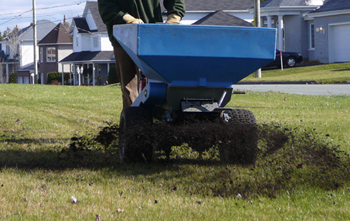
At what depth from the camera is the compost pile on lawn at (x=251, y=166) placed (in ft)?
12.4

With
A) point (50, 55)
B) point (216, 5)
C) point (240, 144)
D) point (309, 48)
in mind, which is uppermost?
point (216, 5)

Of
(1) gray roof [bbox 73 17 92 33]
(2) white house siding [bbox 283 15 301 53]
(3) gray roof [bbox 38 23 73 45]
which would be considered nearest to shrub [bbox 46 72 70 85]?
(3) gray roof [bbox 38 23 73 45]

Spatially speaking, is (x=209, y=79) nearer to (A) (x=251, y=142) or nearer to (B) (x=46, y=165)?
(A) (x=251, y=142)

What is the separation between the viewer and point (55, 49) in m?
56.0

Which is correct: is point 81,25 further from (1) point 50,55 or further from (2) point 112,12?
(2) point 112,12

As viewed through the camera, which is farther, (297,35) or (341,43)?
(297,35)

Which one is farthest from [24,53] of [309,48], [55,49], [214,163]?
[214,163]

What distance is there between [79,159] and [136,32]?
1.70 meters

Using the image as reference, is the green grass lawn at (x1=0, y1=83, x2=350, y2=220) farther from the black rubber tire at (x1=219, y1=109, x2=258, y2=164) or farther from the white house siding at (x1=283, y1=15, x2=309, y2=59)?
the white house siding at (x1=283, y1=15, x2=309, y2=59)

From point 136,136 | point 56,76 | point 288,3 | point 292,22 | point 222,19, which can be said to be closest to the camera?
point 136,136

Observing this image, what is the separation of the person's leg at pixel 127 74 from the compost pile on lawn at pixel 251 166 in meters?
0.90

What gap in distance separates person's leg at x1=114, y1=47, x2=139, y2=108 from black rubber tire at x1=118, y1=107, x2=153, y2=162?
88 cm

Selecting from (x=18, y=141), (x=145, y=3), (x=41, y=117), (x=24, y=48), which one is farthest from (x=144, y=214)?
(x=24, y=48)

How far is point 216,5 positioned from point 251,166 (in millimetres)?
39711
